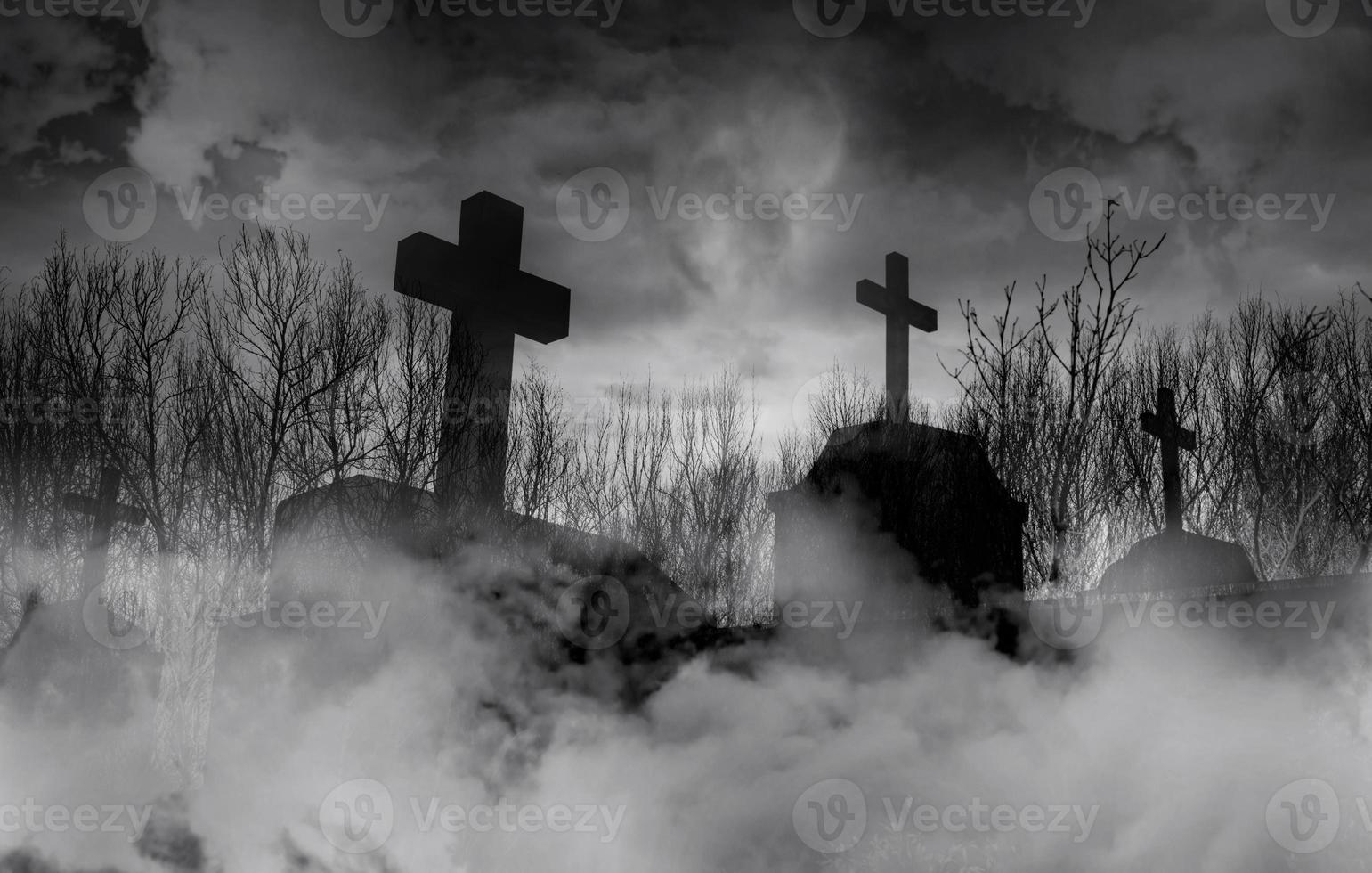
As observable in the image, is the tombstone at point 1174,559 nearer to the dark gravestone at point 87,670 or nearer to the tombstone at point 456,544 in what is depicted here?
the tombstone at point 456,544

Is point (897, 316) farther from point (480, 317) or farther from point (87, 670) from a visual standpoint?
point (87, 670)

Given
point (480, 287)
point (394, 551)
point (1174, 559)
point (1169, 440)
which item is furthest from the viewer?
point (1174, 559)

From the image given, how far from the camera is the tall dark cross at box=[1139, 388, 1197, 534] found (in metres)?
10.6

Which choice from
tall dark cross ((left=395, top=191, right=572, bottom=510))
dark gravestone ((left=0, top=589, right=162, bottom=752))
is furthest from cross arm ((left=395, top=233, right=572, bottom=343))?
dark gravestone ((left=0, top=589, right=162, bottom=752))

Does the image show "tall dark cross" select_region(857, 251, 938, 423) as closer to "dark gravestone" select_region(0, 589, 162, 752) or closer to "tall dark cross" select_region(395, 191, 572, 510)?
"tall dark cross" select_region(395, 191, 572, 510)

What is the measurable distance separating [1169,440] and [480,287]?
746 centimetres

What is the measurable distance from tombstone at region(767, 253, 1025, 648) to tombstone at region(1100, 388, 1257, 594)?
8.88 feet

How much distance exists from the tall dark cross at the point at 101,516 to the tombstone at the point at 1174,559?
1274 centimetres

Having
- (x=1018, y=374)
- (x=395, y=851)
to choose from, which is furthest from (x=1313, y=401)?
→ (x=395, y=851)

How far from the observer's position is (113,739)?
14.8 meters

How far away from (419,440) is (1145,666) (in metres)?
8.29

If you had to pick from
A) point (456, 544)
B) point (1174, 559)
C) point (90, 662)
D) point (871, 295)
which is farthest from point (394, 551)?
point (1174, 559)

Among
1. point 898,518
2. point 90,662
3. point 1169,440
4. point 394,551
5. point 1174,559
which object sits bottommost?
point 90,662

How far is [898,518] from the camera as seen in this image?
9.48m
